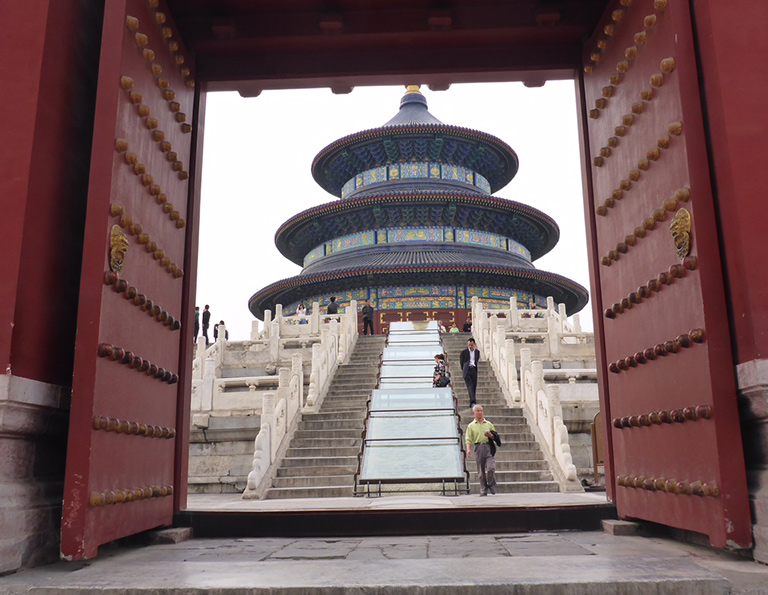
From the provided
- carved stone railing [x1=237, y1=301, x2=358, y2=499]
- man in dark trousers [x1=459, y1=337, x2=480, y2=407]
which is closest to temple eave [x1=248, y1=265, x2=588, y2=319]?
carved stone railing [x1=237, y1=301, x2=358, y2=499]

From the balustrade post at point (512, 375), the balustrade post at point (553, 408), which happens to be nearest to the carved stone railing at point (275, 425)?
the balustrade post at point (512, 375)

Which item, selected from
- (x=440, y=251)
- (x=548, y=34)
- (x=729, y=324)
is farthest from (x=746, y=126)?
(x=440, y=251)

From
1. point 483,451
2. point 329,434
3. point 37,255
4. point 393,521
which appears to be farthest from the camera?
point 329,434

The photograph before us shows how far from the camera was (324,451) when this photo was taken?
36.1 ft

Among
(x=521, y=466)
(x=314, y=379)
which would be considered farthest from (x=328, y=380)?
(x=521, y=466)

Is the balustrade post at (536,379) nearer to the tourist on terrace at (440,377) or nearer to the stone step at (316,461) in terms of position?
the tourist on terrace at (440,377)

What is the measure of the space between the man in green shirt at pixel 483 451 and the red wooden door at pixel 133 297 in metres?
4.63

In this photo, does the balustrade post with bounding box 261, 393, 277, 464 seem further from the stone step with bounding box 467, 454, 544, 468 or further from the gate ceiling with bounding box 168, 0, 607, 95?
the gate ceiling with bounding box 168, 0, 607, 95

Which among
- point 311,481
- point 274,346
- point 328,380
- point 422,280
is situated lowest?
point 311,481

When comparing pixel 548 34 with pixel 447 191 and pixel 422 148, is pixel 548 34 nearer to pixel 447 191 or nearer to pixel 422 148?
pixel 447 191

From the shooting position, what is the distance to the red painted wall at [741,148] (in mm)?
3193

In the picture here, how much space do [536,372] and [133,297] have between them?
27.4 ft

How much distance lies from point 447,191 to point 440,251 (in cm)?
247

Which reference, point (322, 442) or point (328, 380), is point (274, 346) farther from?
point (322, 442)
